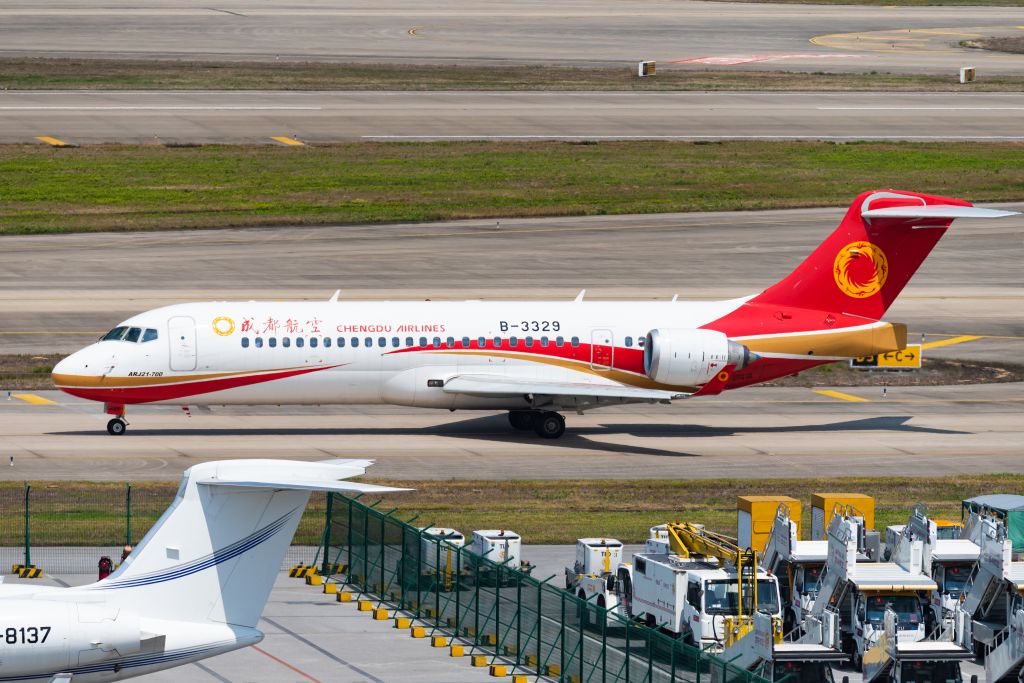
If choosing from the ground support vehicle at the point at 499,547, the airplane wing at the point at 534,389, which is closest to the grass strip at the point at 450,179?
the airplane wing at the point at 534,389

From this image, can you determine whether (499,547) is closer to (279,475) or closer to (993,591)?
(993,591)

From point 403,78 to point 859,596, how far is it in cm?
7925

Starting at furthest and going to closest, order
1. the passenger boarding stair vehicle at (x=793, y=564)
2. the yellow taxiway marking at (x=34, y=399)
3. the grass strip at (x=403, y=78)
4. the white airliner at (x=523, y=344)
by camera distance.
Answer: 1. the grass strip at (x=403, y=78)
2. the yellow taxiway marking at (x=34, y=399)
3. the white airliner at (x=523, y=344)
4. the passenger boarding stair vehicle at (x=793, y=564)

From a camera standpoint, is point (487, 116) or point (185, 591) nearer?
point (185, 591)

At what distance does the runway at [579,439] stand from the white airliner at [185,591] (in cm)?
2020

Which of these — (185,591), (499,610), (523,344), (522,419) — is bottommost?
(499,610)

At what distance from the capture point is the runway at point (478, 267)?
217ft

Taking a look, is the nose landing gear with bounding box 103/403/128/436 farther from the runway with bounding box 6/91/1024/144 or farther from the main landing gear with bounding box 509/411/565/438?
the runway with bounding box 6/91/1024/144

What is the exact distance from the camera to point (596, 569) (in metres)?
33.8

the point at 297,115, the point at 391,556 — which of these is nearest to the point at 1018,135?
the point at 297,115

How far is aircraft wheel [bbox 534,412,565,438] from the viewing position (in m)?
51.4

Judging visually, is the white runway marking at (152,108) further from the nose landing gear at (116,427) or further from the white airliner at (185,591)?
the white airliner at (185,591)

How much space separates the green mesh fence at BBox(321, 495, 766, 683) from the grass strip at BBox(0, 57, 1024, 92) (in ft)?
225

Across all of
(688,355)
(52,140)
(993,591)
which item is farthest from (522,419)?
(52,140)
